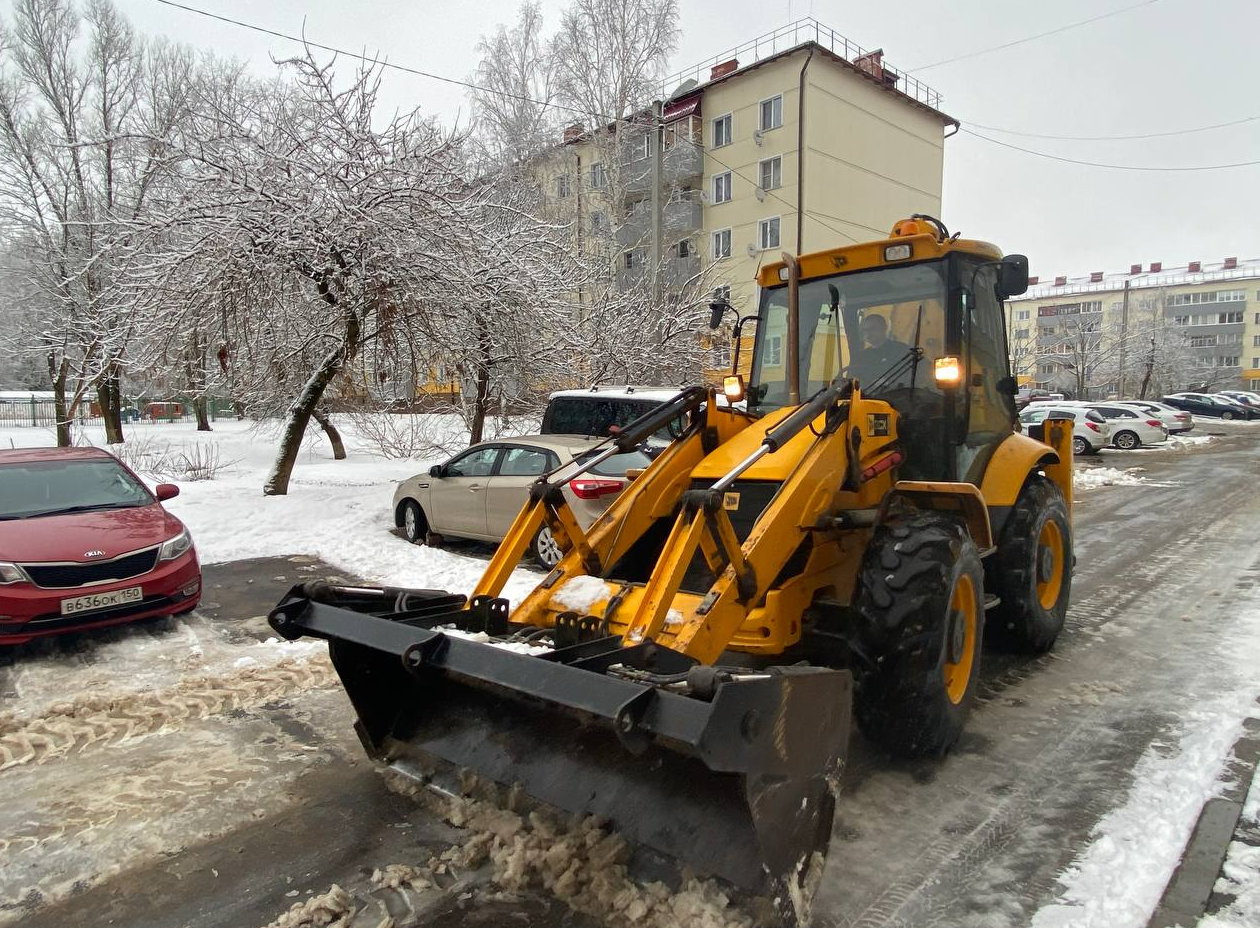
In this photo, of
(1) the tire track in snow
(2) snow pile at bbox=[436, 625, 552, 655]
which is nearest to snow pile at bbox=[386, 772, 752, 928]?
(2) snow pile at bbox=[436, 625, 552, 655]

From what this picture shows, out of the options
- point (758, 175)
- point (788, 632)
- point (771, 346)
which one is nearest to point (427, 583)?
point (771, 346)

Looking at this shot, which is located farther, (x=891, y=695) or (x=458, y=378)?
(x=458, y=378)

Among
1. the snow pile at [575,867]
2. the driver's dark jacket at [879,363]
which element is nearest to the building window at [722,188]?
the driver's dark jacket at [879,363]

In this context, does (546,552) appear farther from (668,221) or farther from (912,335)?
(668,221)

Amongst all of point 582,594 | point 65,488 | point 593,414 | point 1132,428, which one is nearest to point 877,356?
point 582,594

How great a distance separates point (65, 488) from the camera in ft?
22.8

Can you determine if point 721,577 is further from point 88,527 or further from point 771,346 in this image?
point 88,527

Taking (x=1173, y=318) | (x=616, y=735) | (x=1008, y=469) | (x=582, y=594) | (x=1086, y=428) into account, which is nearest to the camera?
(x=616, y=735)

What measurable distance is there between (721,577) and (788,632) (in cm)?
68

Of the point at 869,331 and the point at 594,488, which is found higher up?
the point at 869,331

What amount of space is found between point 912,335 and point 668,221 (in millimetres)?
24828

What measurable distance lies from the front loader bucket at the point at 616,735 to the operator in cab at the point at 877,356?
2.54m

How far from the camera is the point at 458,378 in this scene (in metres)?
14.6

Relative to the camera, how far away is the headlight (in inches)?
251
